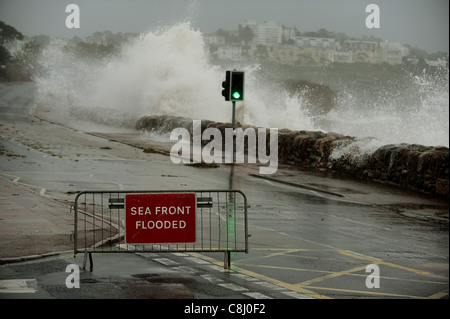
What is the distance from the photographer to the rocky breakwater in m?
19.6

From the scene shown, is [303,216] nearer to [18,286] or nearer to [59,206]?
[59,206]

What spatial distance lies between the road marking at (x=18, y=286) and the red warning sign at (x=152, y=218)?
160cm

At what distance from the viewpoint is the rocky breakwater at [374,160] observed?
64.3 ft

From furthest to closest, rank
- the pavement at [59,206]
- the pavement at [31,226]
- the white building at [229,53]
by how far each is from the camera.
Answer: the white building at [229,53] → the pavement at [59,206] → the pavement at [31,226]

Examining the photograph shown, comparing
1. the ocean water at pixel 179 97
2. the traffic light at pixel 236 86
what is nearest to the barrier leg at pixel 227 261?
the traffic light at pixel 236 86

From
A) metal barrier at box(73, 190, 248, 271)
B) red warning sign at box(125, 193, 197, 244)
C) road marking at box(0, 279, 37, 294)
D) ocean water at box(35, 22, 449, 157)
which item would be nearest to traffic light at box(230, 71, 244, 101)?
metal barrier at box(73, 190, 248, 271)

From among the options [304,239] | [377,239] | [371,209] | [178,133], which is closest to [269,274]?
[304,239]

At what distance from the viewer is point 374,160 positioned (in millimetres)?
22344

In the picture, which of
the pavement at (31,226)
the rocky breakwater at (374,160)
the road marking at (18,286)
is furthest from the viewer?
the rocky breakwater at (374,160)

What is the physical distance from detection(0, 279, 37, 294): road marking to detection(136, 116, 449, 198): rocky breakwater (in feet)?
42.1

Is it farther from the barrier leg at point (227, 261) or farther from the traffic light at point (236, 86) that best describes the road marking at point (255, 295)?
the traffic light at point (236, 86)

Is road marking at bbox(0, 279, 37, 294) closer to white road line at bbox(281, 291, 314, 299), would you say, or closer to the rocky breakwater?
white road line at bbox(281, 291, 314, 299)

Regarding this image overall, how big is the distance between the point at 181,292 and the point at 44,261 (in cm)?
278

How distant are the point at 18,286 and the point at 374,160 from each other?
15145mm
